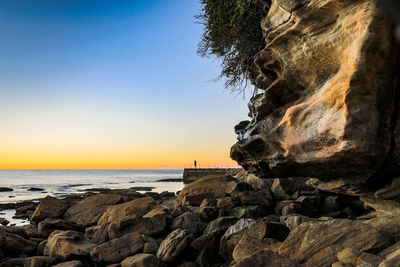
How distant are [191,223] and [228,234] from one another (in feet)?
7.42

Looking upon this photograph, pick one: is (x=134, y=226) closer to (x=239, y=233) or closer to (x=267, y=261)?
(x=239, y=233)

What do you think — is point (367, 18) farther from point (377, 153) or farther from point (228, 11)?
point (228, 11)

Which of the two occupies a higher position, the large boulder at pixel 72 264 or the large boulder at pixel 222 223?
the large boulder at pixel 222 223

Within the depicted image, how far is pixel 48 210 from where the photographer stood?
12680 mm

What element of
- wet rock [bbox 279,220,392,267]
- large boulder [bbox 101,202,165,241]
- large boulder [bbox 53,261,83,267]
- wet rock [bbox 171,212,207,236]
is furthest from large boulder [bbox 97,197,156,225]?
wet rock [bbox 279,220,392,267]

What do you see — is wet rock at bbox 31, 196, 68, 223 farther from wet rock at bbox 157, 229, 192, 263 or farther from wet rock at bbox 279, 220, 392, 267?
wet rock at bbox 279, 220, 392, 267

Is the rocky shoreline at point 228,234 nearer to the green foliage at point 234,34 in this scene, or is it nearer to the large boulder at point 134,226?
the large boulder at point 134,226

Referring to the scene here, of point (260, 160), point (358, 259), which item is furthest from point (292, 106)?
point (358, 259)

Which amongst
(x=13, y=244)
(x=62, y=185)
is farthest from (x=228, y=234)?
(x=62, y=185)

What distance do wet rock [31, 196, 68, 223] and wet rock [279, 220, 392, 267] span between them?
1149 cm

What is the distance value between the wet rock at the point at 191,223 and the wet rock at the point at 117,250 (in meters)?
1.54

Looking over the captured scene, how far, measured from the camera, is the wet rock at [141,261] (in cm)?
591

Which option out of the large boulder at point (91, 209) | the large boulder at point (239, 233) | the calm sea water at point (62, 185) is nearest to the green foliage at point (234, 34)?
the large boulder at point (239, 233)

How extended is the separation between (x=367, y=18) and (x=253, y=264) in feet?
14.1
